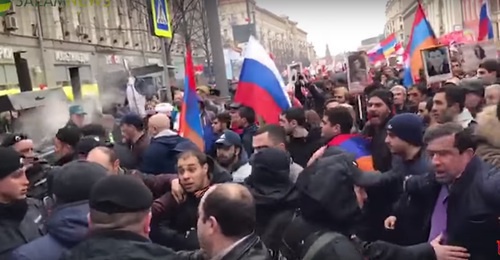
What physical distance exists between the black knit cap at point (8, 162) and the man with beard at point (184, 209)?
857 mm

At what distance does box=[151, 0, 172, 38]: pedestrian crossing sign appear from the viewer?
1045 cm

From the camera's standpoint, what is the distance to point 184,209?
438 cm

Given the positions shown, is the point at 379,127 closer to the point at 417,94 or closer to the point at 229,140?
the point at 229,140

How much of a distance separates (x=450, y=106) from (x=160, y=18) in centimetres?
592

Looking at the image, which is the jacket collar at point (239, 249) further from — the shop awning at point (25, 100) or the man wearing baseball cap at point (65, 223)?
the shop awning at point (25, 100)

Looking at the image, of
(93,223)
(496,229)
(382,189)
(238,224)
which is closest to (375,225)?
(382,189)

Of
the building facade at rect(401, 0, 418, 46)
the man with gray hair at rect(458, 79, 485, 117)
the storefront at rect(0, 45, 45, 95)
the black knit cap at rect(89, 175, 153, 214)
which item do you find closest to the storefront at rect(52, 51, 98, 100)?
the storefront at rect(0, 45, 45, 95)

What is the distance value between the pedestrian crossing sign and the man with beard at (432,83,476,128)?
5.54m

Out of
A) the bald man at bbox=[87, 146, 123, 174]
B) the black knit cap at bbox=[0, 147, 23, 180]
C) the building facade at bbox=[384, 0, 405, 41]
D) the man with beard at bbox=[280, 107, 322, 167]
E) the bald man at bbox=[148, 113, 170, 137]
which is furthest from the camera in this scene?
the building facade at bbox=[384, 0, 405, 41]

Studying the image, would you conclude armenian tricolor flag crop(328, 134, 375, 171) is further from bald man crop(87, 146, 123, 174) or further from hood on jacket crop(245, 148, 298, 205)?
bald man crop(87, 146, 123, 174)

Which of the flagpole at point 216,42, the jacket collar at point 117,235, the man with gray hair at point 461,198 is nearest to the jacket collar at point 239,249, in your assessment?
the jacket collar at point 117,235

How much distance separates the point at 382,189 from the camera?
14.2ft

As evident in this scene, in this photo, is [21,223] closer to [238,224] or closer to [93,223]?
[93,223]

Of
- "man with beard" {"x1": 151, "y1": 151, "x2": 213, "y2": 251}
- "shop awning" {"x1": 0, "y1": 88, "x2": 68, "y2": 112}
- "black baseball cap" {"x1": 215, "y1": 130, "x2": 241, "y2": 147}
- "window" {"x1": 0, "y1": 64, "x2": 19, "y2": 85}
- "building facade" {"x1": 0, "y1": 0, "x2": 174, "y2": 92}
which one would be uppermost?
"building facade" {"x1": 0, "y1": 0, "x2": 174, "y2": 92}
